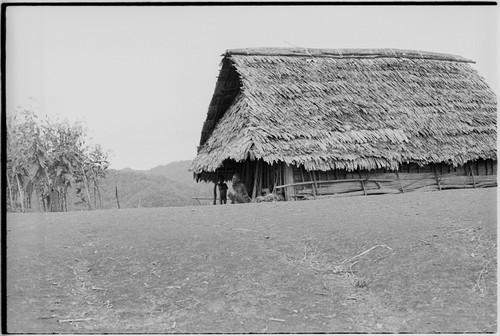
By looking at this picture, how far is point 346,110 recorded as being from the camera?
58.3ft

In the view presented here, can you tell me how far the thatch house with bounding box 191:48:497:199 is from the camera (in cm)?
1658

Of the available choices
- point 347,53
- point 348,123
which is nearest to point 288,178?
point 348,123

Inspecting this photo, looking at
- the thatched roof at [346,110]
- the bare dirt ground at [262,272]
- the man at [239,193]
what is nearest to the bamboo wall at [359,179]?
the man at [239,193]

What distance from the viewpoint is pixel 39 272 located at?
360 inches

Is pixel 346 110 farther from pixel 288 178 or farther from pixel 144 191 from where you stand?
pixel 144 191

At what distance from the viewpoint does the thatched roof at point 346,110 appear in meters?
16.5

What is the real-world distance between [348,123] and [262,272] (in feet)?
30.2

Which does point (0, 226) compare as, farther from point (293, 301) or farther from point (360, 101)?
point (360, 101)

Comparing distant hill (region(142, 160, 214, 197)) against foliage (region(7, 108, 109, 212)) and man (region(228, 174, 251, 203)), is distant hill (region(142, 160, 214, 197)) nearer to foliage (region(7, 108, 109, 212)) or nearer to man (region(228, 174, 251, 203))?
foliage (region(7, 108, 109, 212))

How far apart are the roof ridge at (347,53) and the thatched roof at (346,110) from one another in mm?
33

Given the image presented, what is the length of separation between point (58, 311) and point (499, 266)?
5.40 m

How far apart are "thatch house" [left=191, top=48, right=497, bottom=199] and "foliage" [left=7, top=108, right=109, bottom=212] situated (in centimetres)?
502

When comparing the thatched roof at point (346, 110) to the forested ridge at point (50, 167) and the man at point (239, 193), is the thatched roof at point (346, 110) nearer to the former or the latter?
the man at point (239, 193)

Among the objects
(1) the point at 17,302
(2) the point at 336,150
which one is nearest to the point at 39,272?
(1) the point at 17,302
